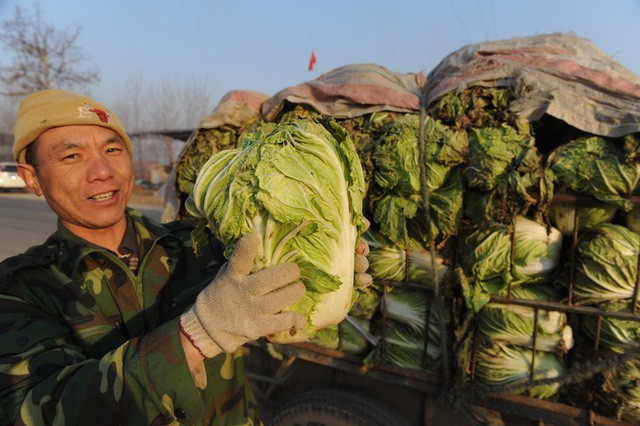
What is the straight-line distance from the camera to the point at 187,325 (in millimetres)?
1513

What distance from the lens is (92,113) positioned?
2.08 metres

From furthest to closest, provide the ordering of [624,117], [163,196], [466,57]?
[163,196], [466,57], [624,117]

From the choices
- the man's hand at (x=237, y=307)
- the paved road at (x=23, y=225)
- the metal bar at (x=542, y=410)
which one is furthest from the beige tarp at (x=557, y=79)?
the paved road at (x=23, y=225)

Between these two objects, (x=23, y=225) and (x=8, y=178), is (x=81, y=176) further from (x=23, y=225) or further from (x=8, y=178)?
(x=8, y=178)

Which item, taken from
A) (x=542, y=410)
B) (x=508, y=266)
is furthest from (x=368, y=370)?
(x=508, y=266)

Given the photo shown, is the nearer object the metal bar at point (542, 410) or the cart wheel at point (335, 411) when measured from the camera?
the metal bar at point (542, 410)

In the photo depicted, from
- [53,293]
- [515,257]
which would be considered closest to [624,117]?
[515,257]

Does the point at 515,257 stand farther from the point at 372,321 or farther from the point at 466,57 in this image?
the point at 466,57

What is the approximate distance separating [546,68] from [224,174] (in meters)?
2.82

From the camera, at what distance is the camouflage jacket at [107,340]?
1.43 metres

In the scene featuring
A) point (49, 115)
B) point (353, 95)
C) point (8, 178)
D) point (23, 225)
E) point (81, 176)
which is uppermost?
point (353, 95)

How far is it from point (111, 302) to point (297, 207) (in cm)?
117

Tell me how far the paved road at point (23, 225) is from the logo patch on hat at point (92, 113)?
28.8 feet

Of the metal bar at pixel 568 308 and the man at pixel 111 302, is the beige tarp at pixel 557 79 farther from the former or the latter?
the man at pixel 111 302
